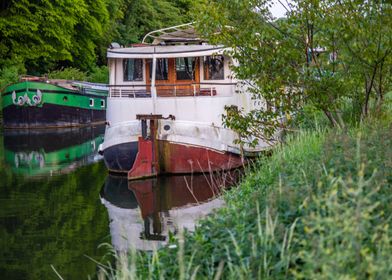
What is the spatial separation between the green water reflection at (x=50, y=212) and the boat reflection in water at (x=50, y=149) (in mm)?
28

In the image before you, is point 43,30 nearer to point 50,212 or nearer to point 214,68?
point 214,68

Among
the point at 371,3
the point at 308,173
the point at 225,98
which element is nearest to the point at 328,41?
Answer: the point at 371,3

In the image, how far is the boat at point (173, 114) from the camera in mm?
17156

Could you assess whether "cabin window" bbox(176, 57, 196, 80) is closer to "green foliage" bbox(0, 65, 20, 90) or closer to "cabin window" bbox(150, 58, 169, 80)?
"cabin window" bbox(150, 58, 169, 80)

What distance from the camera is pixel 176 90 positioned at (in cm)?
1819

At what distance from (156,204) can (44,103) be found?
18.6m

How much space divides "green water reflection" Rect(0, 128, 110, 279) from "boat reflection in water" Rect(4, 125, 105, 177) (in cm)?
3

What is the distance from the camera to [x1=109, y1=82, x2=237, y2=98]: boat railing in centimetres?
1795

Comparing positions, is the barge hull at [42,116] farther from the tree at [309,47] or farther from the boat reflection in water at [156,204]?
the tree at [309,47]

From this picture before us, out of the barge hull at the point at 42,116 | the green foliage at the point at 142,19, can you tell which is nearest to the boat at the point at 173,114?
the barge hull at the point at 42,116

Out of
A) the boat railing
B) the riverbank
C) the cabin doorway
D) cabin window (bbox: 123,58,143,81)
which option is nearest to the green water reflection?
the boat railing

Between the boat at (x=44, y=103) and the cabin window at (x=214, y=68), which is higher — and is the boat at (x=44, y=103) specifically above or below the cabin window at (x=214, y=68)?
below

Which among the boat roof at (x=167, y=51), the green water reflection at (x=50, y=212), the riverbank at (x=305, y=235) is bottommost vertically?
the green water reflection at (x=50, y=212)

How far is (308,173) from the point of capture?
6.93 metres
